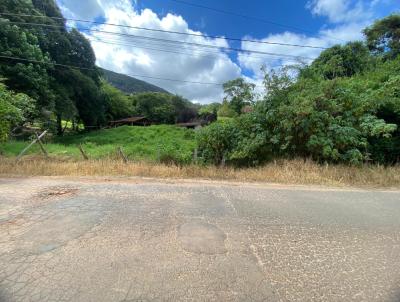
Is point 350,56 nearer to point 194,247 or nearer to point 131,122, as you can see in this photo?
point 194,247

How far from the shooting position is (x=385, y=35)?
2455 cm

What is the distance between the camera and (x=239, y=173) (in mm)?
7637

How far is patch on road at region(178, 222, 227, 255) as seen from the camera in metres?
3.14

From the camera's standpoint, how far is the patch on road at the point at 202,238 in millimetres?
3141

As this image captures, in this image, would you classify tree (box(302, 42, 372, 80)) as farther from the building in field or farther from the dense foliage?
the building in field

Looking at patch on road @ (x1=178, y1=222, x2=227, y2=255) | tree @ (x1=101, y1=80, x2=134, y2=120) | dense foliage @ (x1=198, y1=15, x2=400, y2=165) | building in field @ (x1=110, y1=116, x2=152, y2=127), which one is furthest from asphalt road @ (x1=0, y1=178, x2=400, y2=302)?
tree @ (x1=101, y1=80, x2=134, y2=120)

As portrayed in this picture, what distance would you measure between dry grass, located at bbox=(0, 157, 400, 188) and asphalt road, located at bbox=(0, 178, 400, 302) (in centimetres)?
163

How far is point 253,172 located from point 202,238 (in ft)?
15.0

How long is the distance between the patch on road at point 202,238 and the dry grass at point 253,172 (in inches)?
141

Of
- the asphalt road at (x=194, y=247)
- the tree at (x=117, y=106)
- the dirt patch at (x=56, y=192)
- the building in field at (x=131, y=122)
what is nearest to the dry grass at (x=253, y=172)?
the dirt patch at (x=56, y=192)

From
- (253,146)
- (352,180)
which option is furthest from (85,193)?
(352,180)

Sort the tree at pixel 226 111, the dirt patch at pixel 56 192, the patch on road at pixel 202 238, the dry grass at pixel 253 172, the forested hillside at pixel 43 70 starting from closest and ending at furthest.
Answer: the patch on road at pixel 202 238, the dirt patch at pixel 56 192, the dry grass at pixel 253 172, the tree at pixel 226 111, the forested hillside at pixel 43 70

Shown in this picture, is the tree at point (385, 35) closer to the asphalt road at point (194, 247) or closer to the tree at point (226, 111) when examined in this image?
the tree at point (226, 111)

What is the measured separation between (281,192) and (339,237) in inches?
90.1
